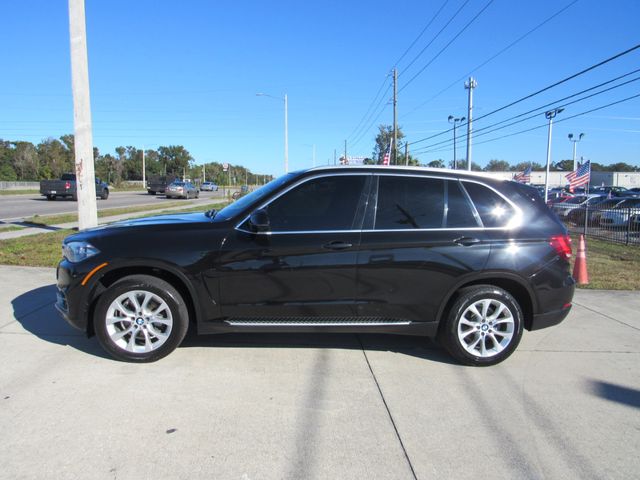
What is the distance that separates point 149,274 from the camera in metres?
4.20

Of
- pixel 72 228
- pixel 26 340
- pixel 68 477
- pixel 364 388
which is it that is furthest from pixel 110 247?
pixel 72 228

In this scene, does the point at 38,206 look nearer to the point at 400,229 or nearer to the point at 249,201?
the point at 249,201

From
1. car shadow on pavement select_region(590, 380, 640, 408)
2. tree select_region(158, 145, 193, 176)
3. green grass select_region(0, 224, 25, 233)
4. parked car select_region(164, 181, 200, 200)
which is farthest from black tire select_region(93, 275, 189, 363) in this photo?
tree select_region(158, 145, 193, 176)

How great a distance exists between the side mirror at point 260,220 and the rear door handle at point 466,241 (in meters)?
1.68

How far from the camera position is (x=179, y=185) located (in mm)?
38844

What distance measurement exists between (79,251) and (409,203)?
2.98m

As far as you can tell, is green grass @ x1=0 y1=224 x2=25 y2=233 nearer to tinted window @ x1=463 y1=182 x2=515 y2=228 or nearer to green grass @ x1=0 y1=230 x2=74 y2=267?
green grass @ x1=0 y1=230 x2=74 y2=267

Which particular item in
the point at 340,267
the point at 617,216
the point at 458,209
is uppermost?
the point at 458,209

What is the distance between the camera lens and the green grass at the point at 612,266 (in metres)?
7.89

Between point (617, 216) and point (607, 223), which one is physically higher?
point (617, 216)

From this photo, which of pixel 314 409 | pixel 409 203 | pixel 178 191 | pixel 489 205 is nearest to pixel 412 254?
pixel 409 203

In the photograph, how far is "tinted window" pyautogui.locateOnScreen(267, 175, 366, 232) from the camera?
4.23m

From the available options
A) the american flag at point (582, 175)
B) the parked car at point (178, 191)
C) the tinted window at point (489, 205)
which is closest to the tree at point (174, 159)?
the parked car at point (178, 191)

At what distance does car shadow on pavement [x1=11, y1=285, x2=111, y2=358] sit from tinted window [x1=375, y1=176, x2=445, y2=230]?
2.90 meters
